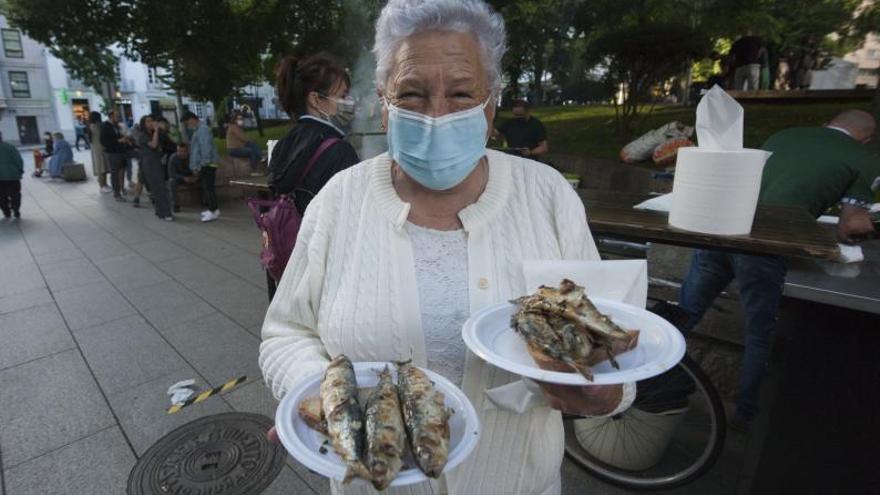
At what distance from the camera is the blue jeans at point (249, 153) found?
1241cm

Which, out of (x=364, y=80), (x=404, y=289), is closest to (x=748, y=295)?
(x=404, y=289)

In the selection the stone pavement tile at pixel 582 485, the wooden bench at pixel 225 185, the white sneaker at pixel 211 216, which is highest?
the wooden bench at pixel 225 185

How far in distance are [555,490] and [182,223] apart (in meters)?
10.3

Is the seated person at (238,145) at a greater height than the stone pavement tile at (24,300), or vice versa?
the seated person at (238,145)

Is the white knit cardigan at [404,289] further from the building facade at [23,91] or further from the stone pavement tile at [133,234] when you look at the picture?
the building facade at [23,91]

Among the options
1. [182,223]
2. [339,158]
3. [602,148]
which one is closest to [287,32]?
[182,223]

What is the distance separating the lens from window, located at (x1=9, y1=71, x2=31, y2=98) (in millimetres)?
44062

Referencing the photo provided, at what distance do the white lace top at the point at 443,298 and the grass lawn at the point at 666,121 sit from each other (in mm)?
8422

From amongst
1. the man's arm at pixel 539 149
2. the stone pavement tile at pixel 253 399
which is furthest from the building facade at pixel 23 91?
the stone pavement tile at pixel 253 399

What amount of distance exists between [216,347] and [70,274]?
401 centimetres

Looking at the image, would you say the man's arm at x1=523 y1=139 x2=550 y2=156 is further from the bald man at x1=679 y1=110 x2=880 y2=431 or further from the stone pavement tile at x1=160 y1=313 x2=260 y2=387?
the stone pavement tile at x1=160 y1=313 x2=260 y2=387

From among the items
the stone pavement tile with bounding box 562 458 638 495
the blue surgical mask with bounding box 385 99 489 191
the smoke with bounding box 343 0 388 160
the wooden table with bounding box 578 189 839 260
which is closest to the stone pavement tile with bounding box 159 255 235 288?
the smoke with bounding box 343 0 388 160

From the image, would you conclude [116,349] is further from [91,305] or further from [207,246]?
[207,246]

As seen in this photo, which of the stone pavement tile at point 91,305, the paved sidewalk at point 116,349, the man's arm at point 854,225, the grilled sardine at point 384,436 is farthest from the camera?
the stone pavement tile at point 91,305
